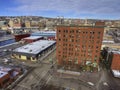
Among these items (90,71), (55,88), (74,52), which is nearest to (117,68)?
(90,71)

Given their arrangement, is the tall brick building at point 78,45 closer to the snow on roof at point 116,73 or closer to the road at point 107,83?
the road at point 107,83

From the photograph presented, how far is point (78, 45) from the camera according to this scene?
4281 cm

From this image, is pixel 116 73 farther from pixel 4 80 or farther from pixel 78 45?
pixel 4 80

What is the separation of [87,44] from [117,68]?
54.7 feet

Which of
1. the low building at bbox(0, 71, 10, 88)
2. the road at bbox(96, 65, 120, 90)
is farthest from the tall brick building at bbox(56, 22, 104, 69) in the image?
the low building at bbox(0, 71, 10, 88)

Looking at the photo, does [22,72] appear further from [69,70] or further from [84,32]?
[84,32]

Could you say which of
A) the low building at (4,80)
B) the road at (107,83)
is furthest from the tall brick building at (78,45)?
the low building at (4,80)

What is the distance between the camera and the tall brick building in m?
A: 40.2

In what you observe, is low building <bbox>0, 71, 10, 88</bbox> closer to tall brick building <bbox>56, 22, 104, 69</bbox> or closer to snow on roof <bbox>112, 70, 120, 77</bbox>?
tall brick building <bbox>56, 22, 104, 69</bbox>

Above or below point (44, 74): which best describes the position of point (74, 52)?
above

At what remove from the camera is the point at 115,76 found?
37938mm

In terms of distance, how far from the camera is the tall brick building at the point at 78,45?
132ft

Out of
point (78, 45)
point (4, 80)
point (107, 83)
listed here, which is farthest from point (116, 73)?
point (4, 80)

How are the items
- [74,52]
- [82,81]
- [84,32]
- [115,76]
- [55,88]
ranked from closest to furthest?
[55,88] < [82,81] < [115,76] < [84,32] < [74,52]
